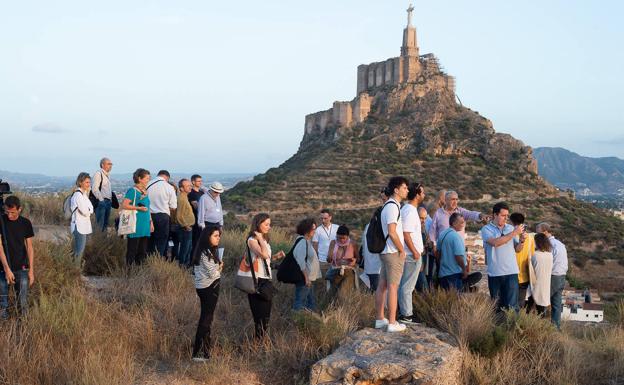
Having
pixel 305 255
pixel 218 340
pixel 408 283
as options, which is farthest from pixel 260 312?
pixel 408 283

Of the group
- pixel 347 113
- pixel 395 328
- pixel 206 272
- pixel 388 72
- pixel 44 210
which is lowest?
pixel 395 328

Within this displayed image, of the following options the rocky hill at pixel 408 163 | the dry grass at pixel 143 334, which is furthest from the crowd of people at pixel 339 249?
the rocky hill at pixel 408 163

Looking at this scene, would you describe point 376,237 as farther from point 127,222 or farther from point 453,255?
point 127,222

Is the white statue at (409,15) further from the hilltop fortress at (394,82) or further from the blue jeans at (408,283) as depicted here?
the blue jeans at (408,283)

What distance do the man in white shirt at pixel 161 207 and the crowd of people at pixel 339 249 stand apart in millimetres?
15

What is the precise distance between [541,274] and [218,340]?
4.05m

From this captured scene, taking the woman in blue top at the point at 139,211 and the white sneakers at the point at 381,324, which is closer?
the white sneakers at the point at 381,324

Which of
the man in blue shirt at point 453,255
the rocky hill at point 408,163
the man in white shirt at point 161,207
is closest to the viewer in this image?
the man in blue shirt at point 453,255

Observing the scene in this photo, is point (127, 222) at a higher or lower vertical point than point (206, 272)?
higher

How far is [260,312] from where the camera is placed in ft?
20.5

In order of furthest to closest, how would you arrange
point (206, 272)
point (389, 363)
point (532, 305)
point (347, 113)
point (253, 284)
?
1. point (347, 113)
2. point (532, 305)
3. point (253, 284)
4. point (206, 272)
5. point (389, 363)

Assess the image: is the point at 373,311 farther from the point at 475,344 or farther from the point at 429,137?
the point at 429,137

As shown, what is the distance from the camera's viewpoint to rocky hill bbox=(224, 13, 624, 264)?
52.0 m

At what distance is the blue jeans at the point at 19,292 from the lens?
5965mm
